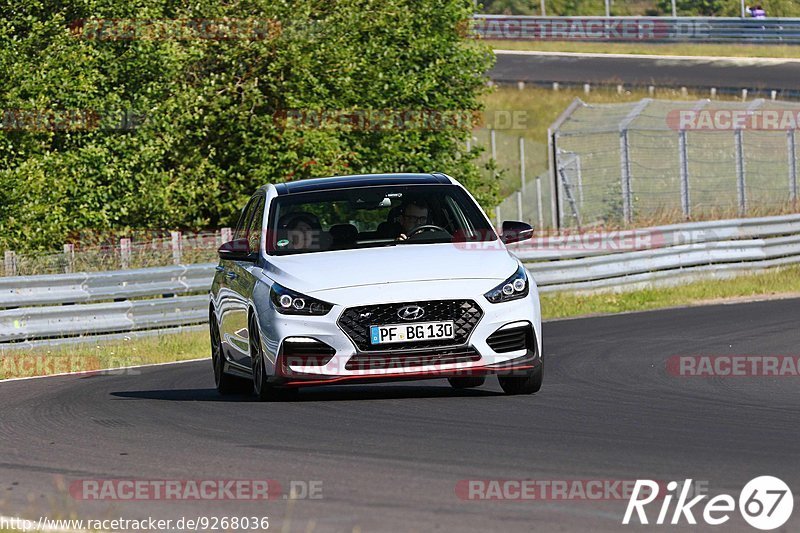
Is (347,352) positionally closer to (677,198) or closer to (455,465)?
(455,465)

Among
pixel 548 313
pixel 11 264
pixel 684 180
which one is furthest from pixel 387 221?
pixel 684 180

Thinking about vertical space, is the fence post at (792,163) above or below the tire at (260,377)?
below

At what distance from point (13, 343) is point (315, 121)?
12.8m

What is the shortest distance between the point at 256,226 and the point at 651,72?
45.3 m

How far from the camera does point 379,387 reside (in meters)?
12.2

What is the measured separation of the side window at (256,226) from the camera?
1159cm

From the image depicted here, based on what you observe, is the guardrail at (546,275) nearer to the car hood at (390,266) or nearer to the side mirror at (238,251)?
the side mirror at (238,251)

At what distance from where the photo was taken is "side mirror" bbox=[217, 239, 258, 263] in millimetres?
11258

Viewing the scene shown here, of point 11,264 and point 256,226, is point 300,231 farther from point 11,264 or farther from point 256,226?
point 11,264

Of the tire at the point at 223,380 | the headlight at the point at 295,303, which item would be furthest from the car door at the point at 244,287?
the headlight at the point at 295,303

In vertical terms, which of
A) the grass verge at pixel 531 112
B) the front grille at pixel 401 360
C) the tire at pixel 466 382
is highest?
the front grille at pixel 401 360

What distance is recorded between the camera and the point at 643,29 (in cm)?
6450

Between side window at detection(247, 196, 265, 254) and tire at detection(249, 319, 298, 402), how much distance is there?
806 millimetres

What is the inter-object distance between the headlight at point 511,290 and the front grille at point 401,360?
412mm
